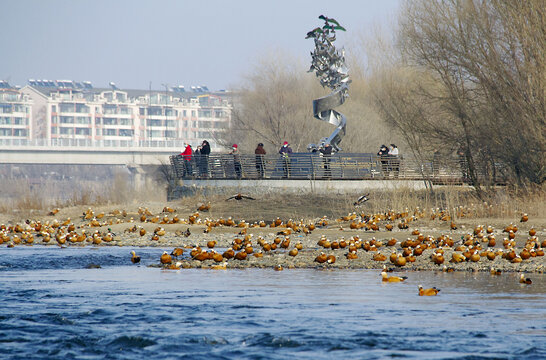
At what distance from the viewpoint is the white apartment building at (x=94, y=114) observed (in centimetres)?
17038

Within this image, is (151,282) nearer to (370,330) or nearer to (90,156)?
(370,330)

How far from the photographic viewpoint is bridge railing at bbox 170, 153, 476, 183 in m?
36.9

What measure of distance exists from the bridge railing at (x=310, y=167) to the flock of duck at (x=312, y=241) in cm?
538

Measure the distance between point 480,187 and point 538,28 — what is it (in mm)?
6556

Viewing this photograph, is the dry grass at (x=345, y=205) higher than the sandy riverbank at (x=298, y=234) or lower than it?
higher

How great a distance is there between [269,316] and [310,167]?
91.2 ft

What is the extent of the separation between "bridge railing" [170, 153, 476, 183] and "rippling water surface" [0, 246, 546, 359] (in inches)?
890

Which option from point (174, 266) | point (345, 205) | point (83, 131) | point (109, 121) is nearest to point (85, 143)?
point (345, 205)

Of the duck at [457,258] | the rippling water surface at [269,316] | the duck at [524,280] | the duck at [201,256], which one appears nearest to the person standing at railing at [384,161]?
the duck at [457,258]

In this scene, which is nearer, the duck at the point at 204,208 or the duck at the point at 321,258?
the duck at the point at 321,258

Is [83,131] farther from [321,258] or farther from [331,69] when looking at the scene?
[321,258]

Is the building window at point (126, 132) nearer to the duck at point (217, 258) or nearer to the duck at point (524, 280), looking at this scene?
the duck at point (217, 258)

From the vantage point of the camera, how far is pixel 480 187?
30.9 m

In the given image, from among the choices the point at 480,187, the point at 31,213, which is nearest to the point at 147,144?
the point at 31,213
